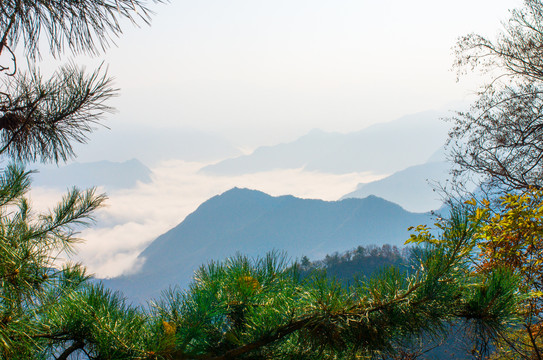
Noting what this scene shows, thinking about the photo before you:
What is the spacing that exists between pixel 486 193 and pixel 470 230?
4.21m

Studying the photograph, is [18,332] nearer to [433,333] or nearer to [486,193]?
[433,333]

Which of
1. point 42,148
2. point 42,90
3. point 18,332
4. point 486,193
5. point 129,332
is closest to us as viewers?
point 18,332

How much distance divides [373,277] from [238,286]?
478 millimetres

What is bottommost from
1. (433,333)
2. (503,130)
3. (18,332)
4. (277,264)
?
(433,333)

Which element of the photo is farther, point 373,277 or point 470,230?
point 373,277

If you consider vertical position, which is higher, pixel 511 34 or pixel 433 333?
pixel 511 34

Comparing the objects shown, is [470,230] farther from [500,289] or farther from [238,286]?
[238,286]

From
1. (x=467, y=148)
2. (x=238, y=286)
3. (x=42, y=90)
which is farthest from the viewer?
(x=467, y=148)

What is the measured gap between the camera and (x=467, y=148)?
533 centimetres

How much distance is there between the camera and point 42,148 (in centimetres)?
229

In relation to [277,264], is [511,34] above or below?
above

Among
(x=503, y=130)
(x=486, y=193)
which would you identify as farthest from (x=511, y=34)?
(x=486, y=193)

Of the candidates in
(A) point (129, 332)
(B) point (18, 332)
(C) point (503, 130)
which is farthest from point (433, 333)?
(C) point (503, 130)

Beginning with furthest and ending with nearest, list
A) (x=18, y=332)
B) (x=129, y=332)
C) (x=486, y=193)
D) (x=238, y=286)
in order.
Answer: (x=486, y=193)
(x=238, y=286)
(x=129, y=332)
(x=18, y=332)
